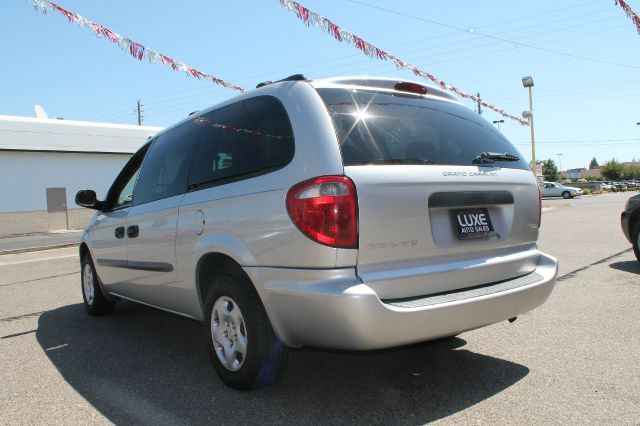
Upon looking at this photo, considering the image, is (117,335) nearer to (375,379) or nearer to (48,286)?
(375,379)

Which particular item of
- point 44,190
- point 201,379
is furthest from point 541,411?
point 44,190

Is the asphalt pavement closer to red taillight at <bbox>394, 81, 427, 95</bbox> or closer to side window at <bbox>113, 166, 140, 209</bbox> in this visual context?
side window at <bbox>113, 166, 140, 209</bbox>

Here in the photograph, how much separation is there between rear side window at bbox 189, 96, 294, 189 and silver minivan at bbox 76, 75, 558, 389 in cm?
1

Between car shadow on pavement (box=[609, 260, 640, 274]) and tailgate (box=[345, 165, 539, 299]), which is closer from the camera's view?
tailgate (box=[345, 165, 539, 299])

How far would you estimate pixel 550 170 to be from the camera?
13125 cm

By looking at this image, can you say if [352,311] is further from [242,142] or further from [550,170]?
[550,170]

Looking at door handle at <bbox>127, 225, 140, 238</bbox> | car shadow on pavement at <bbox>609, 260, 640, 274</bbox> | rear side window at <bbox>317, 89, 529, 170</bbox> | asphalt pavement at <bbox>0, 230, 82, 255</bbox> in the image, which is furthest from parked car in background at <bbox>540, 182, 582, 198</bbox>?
door handle at <bbox>127, 225, 140, 238</bbox>

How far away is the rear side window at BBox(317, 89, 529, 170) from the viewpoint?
2846mm

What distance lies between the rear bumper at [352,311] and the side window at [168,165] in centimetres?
130

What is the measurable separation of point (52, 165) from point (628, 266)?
92.7 feet

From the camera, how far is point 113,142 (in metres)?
30.7

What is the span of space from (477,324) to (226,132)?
1989 mm

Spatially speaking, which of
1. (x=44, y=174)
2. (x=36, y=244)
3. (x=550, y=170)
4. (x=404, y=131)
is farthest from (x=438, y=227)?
(x=550, y=170)

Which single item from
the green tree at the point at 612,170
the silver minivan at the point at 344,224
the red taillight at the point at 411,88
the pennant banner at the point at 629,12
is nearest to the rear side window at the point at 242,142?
the silver minivan at the point at 344,224
